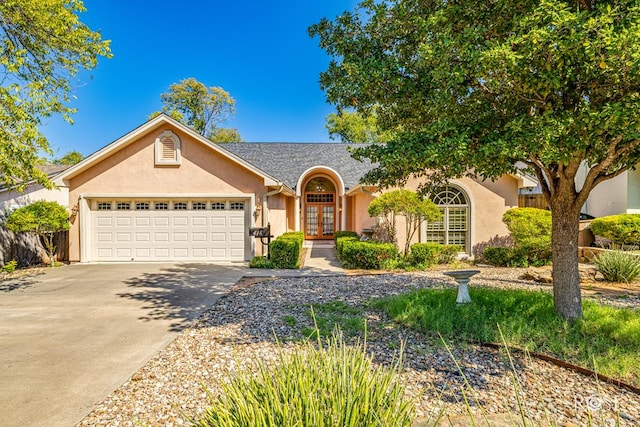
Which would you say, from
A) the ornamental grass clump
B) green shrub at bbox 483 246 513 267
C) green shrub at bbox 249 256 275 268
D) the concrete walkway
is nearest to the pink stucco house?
green shrub at bbox 483 246 513 267

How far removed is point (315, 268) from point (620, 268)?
8.71 m

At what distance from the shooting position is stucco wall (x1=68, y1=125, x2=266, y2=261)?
12.5 meters

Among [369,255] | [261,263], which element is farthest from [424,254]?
[261,263]

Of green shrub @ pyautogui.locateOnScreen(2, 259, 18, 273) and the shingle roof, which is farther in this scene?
the shingle roof

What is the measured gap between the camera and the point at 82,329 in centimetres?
581

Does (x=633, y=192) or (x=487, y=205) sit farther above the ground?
(x=633, y=192)

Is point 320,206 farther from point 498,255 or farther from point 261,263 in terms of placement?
point 498,255

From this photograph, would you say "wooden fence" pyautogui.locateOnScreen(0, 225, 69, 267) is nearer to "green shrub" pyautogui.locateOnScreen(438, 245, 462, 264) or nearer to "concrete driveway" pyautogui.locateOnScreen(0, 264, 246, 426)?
"concrete driveway" pyautogui.locateOnScreen(0, 264, 246, 426)

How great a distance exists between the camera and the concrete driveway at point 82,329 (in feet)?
12.1

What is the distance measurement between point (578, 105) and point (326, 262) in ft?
31.0

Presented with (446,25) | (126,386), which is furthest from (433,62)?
(126,386)

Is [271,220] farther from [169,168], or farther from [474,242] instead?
[474,242]

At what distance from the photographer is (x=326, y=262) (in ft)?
41.6

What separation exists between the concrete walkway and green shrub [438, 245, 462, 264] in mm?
3746
